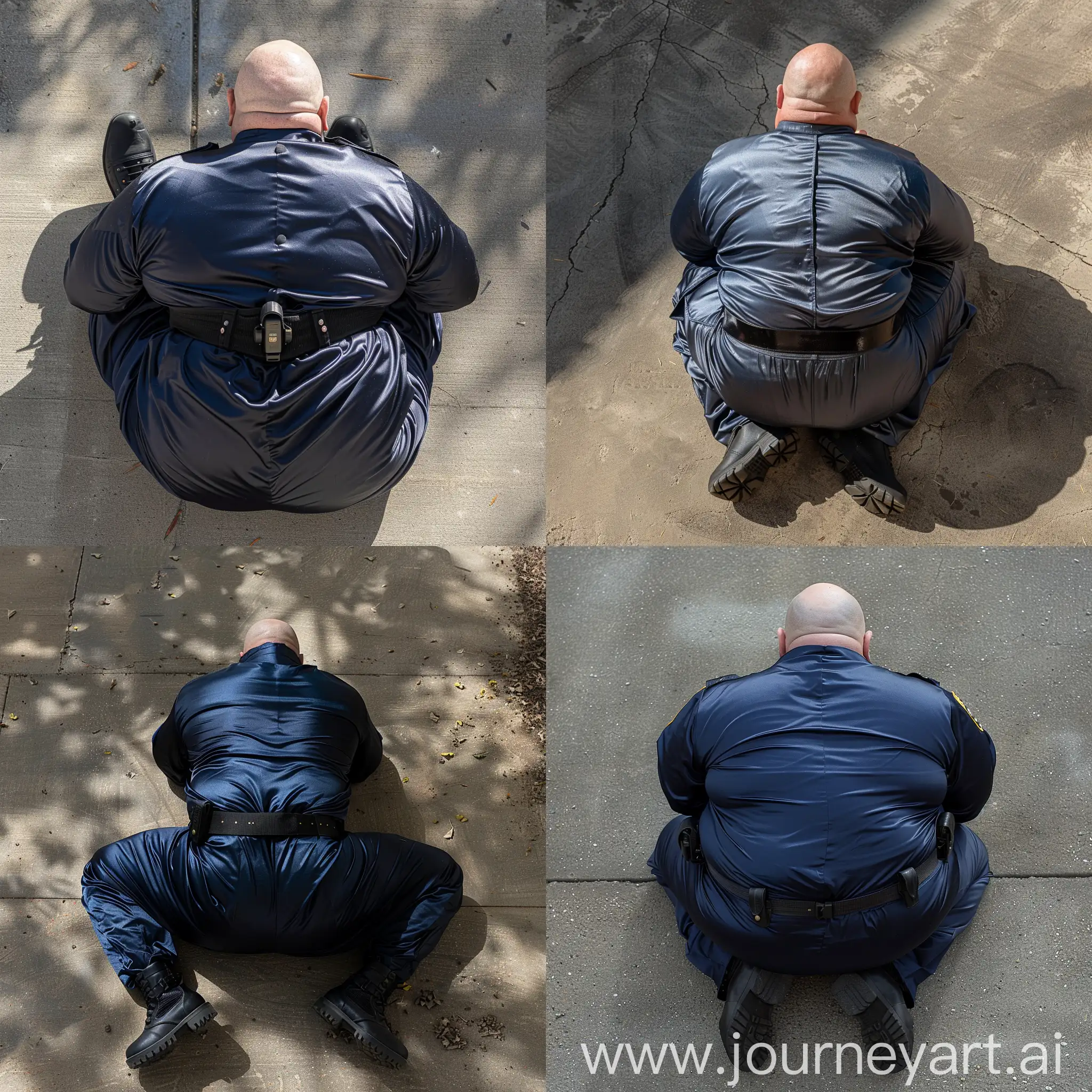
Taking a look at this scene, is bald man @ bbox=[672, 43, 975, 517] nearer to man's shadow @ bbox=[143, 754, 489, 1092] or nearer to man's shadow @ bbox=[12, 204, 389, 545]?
man's shadow @ bbox=[12, 204, 389, 545]

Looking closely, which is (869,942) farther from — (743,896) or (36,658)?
(36,658)

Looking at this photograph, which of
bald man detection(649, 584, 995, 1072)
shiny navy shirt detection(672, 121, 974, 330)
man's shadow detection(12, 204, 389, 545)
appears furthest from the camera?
man's shadow detection(12, 204, 389, 545)

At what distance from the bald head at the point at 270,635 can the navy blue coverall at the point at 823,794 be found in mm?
1540

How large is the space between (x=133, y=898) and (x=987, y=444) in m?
3.74

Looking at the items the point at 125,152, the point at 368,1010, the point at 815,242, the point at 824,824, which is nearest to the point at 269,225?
the point at 125,152

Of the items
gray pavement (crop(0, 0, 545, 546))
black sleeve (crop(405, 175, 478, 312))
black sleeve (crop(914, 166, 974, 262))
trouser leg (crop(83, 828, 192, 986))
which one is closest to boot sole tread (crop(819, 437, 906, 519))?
black sleeve (crop(914, 166, 974, 262))

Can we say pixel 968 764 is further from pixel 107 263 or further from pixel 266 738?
pixel 107 263

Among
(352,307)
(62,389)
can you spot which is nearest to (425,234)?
(352,307)

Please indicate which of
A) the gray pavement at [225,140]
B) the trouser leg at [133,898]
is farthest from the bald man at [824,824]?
the trouser leg at [133,898]

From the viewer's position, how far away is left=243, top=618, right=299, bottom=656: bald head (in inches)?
174

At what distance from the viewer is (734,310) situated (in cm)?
400

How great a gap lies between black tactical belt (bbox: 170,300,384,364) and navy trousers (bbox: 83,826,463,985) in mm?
1733

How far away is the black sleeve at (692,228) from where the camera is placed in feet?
13.5

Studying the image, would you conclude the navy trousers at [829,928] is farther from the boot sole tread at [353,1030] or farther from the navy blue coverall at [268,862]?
the boot sole tread at [353,1030]
